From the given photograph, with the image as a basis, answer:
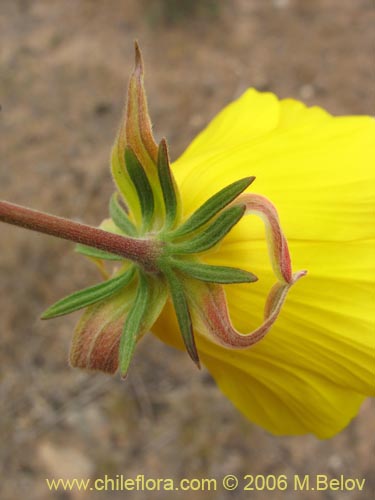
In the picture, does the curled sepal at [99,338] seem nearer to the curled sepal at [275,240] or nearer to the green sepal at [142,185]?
the green sepal at [142,185]

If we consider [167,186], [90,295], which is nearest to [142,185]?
[167,186]

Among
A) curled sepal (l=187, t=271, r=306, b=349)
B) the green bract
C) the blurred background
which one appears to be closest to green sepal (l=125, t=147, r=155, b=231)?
the green bract

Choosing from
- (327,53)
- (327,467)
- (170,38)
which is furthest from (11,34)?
(327,467)

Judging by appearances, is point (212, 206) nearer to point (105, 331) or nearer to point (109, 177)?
point (105, 331)

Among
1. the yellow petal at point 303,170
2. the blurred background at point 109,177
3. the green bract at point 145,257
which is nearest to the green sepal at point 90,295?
the green bract at point 145,257

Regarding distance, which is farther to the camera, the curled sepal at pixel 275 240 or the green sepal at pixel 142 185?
the green sepal at pixel 142 185

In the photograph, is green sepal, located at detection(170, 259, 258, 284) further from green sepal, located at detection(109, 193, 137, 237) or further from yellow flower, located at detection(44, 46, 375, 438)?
green sepal, located at detection(109, 193, 137, 237)

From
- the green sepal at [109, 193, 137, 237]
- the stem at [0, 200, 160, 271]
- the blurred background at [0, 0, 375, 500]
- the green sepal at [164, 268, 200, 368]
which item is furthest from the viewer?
the blurred background at [0, 0, 375, 500]
